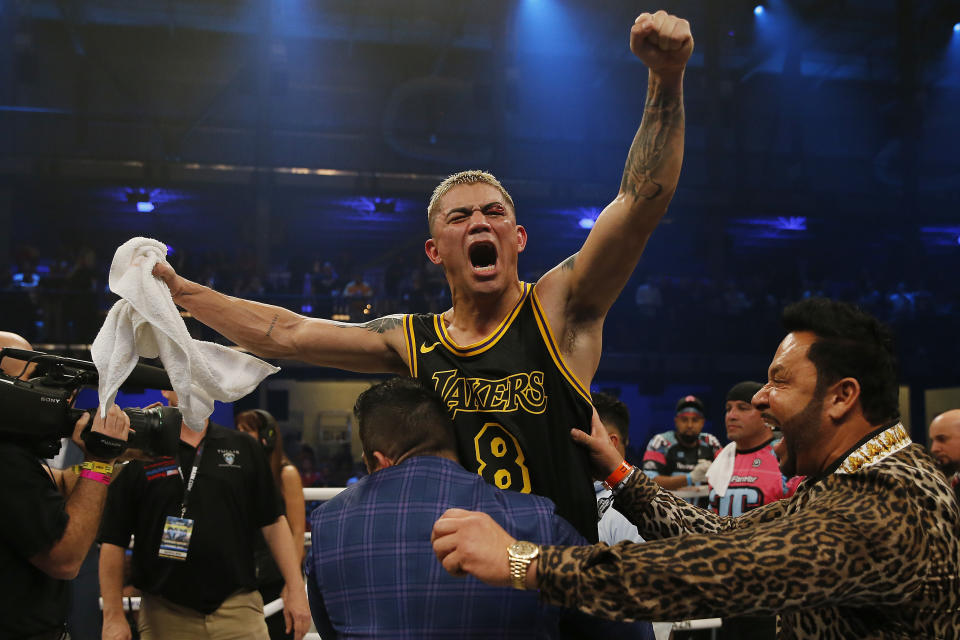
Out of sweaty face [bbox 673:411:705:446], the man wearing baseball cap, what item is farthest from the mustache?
sweaty face [bbox 673:411:705:446]

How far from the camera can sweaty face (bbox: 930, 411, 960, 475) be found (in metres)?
3.47

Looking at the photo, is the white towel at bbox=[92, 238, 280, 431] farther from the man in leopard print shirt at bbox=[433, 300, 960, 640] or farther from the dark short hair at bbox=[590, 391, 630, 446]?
the dark short hair at bbox=[590, 391, 630, 446]

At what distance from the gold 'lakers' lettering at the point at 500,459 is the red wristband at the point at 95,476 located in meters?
1.22

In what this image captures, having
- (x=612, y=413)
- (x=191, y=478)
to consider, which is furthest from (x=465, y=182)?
(x=191, y=478)

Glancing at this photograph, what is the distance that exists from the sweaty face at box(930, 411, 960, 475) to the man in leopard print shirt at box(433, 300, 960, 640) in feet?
8.08

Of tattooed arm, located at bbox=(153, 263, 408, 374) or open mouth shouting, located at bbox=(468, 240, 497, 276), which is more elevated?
open mouth shouting, located at bbox=(468, 240, 497, 276)

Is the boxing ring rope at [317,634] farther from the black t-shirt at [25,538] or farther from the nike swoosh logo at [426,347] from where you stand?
the nike swoosh logo at [426,347]

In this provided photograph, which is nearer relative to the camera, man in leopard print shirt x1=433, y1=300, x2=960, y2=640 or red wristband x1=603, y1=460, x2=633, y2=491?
man in leopard print shirt x1=433, y1=300, x2=960, y2=640

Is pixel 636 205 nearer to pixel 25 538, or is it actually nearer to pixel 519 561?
pixel 519 561

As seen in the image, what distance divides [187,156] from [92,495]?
11.1m

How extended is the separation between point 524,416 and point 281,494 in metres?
2.70

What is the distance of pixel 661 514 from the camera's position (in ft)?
5.45

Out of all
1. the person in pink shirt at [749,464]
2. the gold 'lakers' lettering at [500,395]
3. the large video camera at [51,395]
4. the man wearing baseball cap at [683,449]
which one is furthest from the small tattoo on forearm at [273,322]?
the man wearing baseball cap at [683,449]

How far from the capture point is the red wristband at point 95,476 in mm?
2262
